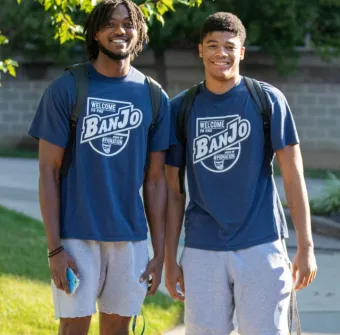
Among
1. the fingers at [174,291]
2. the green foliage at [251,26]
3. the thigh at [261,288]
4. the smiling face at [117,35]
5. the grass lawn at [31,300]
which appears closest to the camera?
the thigh at [261,288]

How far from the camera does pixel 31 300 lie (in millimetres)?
6371

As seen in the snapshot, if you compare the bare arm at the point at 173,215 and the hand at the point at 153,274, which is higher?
the bare arm at the point at 173,215

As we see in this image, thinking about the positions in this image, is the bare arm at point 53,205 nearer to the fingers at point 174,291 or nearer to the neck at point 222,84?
the fingers at point 174,291

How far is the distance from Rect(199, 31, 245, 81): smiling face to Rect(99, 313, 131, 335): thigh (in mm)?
1180

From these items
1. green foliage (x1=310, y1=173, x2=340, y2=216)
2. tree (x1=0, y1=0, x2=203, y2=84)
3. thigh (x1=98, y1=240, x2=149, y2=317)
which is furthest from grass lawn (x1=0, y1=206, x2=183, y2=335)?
green foliage (x1=310, y1=173, x2=340, y2=216)

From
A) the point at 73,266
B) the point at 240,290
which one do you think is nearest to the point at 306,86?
the point at 240,290

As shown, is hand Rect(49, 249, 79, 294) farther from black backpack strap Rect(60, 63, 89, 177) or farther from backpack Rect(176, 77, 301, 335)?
backpack Rect(176, 77, 301, 335)

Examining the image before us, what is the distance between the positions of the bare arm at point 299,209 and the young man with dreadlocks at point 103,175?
1.82 feet

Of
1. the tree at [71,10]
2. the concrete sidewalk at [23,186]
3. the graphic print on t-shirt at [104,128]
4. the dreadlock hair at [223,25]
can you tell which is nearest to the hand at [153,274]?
the graphic print on t-shirt at [104,128]

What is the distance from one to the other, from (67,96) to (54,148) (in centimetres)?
23

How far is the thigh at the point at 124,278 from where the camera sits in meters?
3.89

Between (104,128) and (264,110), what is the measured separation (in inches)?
27.8

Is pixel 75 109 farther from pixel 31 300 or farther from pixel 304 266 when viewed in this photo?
pixel 31 300

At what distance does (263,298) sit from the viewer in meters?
3.77
